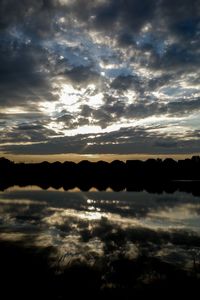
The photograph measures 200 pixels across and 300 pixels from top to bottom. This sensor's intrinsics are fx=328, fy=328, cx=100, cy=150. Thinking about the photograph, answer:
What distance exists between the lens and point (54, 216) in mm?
39688

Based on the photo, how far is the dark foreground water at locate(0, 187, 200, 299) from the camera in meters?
15.2

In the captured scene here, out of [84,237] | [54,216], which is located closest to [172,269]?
[84,237]

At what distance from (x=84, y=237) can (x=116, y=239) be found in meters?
2.83

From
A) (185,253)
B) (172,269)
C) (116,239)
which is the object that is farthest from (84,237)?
(172,269)

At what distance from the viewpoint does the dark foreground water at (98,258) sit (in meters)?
15.2

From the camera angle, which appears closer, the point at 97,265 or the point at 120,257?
the point at 97,265

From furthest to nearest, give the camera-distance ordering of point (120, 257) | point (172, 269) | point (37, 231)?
point (37, 231)
point (120, 257)
point (172, 269)

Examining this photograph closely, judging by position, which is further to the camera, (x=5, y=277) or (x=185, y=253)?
(x=185, y=253)

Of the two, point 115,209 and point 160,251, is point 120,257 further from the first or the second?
point 115,209

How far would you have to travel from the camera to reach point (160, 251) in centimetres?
2233

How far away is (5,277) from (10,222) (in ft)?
59.4

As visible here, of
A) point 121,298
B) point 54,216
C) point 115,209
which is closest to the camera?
point 121,298

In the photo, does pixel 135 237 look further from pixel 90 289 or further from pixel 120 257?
pixel 90 289

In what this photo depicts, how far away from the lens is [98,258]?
67.7 feet
